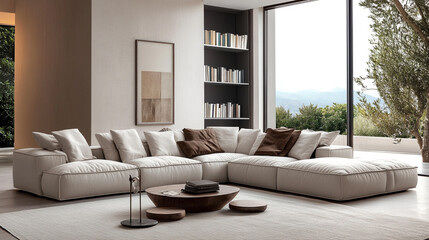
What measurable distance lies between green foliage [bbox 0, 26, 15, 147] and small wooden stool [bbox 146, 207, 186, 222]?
9.22m

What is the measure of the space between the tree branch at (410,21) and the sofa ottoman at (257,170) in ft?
10.1

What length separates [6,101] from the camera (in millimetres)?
→ 12359

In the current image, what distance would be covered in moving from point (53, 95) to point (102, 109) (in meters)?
1.54

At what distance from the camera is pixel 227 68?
383 inches

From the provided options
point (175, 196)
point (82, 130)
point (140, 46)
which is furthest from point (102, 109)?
point (175, 196)

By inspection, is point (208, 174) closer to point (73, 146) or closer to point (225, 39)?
point (73, 146)

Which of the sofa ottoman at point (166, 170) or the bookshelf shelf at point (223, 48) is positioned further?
the bookshelf shelf at point (223, 48)

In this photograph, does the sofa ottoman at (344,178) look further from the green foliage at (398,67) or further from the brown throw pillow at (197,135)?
the green foliage at (398,67)

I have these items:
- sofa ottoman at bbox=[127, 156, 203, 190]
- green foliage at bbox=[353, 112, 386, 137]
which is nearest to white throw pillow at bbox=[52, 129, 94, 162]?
sofa ottoman at bbox=[127, 156, 203, 190]

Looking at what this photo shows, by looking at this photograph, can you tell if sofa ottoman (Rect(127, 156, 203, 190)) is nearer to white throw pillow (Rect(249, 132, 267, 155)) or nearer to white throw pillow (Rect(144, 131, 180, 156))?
white throw pillow (Rect(144, 131, 180, 156))

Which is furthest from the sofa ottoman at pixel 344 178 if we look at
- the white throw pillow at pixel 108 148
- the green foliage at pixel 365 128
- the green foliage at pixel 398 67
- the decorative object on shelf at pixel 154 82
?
the green foliage at pixel 365 128

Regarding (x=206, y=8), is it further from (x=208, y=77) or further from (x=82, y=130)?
(x=82, y=130)

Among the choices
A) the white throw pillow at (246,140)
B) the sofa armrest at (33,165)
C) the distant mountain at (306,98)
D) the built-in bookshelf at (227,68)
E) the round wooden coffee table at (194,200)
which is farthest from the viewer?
the distant mountain at (306,98)

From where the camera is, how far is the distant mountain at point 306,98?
9.66 metres
